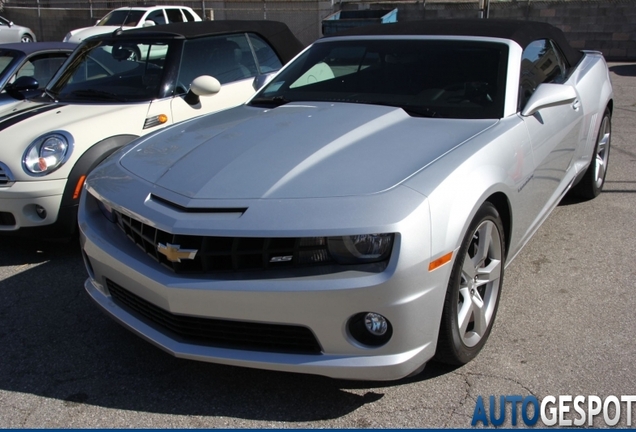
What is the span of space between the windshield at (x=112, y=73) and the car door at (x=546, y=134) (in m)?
2.80

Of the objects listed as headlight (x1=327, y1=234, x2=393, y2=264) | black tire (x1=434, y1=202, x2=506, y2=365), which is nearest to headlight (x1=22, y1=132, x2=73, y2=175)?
headlight (x1=327, y1=234, x2=393, y2=264)

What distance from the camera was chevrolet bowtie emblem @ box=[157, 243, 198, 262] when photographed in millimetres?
2635

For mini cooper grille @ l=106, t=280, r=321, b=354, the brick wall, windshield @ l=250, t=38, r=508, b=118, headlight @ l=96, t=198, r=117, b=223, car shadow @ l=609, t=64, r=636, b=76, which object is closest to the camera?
mini cooper grille @ l=106, t=280, r=321, b=354

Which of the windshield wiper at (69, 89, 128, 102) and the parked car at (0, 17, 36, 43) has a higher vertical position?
the windshield wiper at (69, 89, 128, 102)

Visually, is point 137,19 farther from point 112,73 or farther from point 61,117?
point 61,117

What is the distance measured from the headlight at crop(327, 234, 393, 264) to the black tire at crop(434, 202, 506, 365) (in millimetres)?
377

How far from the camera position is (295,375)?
3.02 meters

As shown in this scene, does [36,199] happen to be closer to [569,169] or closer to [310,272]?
[310,272]

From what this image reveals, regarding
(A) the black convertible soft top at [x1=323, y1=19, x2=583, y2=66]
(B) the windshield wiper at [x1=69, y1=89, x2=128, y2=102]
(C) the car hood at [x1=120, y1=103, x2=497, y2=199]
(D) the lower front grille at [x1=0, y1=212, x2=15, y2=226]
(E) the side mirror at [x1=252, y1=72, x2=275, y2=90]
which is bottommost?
(D) the lower front grille at [x1=0, y1=212, x2=15, y2=226]

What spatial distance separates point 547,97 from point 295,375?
199 cm

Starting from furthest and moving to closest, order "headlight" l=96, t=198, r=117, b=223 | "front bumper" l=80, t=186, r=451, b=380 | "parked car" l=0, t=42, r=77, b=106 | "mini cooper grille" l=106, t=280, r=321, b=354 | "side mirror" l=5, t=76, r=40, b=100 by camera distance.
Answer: "parked car" l=0, t=42, r=77, b=106 < "side mirror" l=5, t=76, r=40, b=100 < "headlight" l=96, t=198, r=117, b=223 < "mini cooper grille" l=106, t=280, r=321, b=354 < "front bumper" l=80, t=186, r=451, b=380

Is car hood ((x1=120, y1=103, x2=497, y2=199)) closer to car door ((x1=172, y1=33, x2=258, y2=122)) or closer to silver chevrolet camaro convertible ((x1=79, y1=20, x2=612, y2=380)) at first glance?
silver chevrolet camaro convertible ((x1=79, y1=20, x2=612, y2=380))

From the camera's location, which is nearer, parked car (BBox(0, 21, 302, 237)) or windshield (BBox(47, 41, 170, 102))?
parked car (BBox(0, 21, 302, 237))

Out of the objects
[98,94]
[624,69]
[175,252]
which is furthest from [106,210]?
[624,69]
